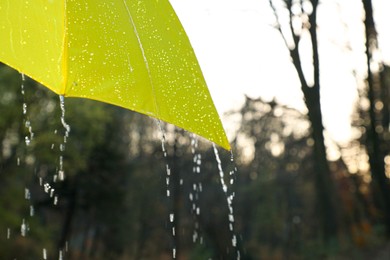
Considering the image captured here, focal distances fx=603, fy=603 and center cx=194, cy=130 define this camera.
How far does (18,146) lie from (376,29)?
38.8ft

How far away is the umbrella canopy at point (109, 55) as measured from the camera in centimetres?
376

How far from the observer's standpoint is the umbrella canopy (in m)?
3.76

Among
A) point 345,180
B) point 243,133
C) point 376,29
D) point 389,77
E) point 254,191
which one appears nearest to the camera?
point 376,29

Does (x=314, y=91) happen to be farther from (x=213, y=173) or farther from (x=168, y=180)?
(x=213, y=173)

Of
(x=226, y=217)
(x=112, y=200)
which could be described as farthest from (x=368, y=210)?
(x=112, y=200)

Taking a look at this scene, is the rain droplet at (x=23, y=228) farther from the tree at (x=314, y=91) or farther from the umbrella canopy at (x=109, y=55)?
the umbrella canopy at (x=109, y=55)

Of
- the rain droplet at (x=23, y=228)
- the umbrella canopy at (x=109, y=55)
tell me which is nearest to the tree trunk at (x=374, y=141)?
the rain droplet at (x=23, y=228)

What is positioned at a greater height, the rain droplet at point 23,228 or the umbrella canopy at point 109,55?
the umbrella canopy at point 109,55

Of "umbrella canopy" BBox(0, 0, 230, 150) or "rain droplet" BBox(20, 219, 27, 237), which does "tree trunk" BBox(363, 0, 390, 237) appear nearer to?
"rain droplet" BBox(20, 219, 27, 237)

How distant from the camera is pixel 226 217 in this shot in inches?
1394

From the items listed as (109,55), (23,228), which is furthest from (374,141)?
(109,55)

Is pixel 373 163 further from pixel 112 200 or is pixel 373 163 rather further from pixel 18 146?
pixel 112 200

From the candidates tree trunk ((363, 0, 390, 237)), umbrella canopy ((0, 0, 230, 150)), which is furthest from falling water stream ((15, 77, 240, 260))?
tree trunk ((363, 0, 390, 237))

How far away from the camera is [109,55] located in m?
3.87
